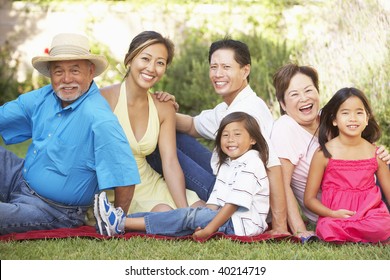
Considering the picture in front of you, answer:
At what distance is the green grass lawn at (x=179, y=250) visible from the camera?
167 inches

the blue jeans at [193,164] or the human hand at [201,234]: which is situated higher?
the blue jeans at [193,164]

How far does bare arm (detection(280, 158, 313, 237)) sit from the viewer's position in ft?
15.6

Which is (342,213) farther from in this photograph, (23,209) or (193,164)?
(23,209)

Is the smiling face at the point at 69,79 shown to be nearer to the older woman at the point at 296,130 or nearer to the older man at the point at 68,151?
the older man at the point at 68,151

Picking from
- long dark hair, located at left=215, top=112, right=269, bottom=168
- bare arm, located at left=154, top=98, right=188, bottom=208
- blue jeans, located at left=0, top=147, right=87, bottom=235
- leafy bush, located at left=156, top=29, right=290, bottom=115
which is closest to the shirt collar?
long dark hair, located at left=215, top=112, right=269, bottom=168

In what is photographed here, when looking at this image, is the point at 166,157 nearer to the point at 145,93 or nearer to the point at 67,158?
the point at 145,93

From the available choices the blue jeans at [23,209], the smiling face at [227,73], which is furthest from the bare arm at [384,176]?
the blue jeans at [23,209]

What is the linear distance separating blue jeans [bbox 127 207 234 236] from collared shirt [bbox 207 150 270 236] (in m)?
0.09

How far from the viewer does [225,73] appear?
5105 millimetres

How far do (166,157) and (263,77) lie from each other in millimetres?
3849

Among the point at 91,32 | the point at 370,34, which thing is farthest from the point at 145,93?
the point at 91,32

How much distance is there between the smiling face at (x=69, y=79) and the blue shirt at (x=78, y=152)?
5 cm

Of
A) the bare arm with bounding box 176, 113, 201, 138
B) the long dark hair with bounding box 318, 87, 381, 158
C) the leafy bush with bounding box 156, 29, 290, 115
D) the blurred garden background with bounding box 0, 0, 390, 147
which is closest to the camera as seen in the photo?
the long dark hair with bounding box 318, 87, 381, 158

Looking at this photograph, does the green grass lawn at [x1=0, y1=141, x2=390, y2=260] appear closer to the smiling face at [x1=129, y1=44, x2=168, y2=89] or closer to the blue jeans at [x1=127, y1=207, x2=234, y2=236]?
the blue jeans at [x1=127, y1=207, x2=234, y2=236]
